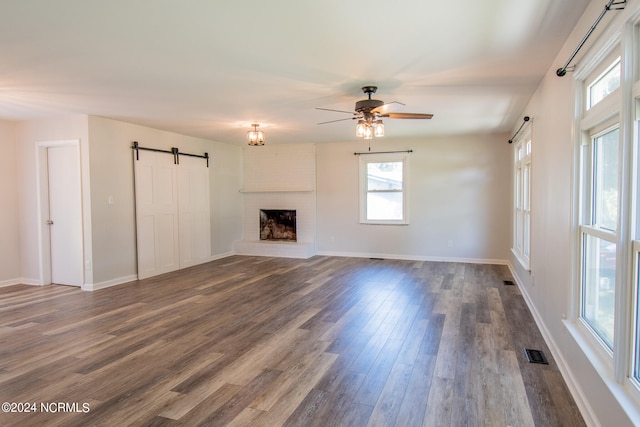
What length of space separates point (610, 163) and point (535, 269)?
2139 millimetres

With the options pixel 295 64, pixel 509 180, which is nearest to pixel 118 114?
pixel 295 64

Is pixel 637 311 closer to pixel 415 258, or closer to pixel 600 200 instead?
pixel 600 200

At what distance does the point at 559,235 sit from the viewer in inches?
119

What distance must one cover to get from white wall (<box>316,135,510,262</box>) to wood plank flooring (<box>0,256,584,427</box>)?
207 centimetres

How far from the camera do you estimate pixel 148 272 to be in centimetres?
619

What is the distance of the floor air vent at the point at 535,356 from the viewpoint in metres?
2.96

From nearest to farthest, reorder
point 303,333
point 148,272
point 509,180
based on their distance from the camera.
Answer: point 303,333
point 148,272
point 509,180

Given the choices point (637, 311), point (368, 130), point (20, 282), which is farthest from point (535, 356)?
point (20, 282)

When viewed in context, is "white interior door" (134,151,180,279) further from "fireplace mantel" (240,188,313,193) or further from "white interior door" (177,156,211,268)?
"fireplace mantel" (240,188,313,193)

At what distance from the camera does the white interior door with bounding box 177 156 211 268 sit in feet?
22.7

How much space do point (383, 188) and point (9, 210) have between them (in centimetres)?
650

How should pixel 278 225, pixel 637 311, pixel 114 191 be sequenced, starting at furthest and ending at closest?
pixel 278 225 < pixel 114 191 < pixel 637 311

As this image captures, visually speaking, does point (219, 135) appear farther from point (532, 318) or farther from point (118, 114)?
point (532, 318)

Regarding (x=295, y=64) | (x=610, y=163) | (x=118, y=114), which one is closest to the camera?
(x=610, y=163)
